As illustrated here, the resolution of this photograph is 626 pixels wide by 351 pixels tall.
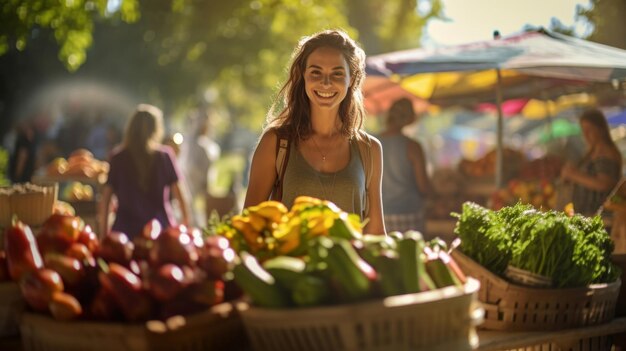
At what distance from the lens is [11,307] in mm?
2951

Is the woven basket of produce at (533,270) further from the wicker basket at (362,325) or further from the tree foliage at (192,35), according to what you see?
the tree foliage at (192,35)

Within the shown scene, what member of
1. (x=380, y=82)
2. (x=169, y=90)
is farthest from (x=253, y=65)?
(x=380, y=82)

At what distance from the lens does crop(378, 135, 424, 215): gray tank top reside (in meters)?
7.79

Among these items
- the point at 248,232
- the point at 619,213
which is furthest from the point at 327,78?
the point at 619,213

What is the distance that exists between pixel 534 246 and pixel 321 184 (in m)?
1.04

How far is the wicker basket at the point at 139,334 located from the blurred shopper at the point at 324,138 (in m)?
1.42

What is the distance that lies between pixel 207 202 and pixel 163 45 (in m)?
9.24

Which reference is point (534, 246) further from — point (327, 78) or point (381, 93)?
point (381, 93)

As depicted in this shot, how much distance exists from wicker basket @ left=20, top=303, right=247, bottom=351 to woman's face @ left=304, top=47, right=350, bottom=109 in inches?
61.0

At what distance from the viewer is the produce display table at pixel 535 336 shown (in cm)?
343

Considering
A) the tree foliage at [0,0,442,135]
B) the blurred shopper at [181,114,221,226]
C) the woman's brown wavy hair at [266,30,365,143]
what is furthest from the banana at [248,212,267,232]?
the blurred shopper at [181,114,221,226]

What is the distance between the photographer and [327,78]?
13.0 ft

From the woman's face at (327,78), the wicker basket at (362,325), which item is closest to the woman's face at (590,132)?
the woman's face at (327,78)

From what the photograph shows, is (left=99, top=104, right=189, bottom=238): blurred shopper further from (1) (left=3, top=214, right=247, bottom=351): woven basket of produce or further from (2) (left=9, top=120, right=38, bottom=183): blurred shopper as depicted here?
(2) (left=9, top=120, right=38, bottom=183): blurred shopper
